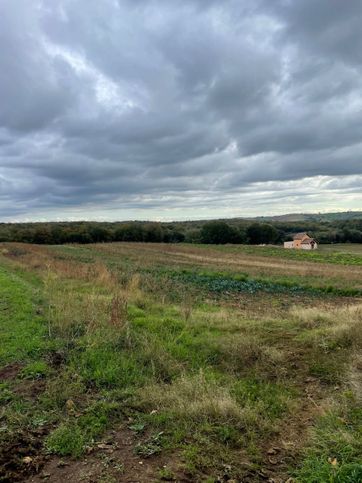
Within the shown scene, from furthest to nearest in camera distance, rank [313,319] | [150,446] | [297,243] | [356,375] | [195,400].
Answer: [297,243] → [313,319] → [356,375] → [195,400] → [150,446]

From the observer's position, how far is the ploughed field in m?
3.79

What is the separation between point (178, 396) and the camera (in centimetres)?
500

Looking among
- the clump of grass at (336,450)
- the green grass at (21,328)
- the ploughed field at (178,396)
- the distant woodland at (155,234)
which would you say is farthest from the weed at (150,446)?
the distant woodland at (155,234)

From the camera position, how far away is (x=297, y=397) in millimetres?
5359

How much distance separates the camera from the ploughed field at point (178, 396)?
3785 mm

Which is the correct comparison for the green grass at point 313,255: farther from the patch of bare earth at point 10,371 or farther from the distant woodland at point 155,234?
the patch of bare earth at point 10,371

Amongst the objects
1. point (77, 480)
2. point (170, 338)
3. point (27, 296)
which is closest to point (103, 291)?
point (27, 296)

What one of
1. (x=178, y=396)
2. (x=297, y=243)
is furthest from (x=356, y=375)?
(x=297, y=243)

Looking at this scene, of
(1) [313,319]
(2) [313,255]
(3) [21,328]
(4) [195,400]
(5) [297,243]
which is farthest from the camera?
(5) [297,243]

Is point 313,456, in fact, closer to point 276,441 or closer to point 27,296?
point 276,441

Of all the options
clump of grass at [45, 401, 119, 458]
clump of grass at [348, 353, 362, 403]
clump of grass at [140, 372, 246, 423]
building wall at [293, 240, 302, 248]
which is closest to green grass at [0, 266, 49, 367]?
clump of grass at [45, 401, 119, 458]

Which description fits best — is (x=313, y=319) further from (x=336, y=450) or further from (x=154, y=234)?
(x=154, y=234)

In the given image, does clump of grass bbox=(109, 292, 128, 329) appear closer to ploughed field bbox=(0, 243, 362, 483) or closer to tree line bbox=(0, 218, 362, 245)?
ploughed field bbox=(0, 243, 362, 483)

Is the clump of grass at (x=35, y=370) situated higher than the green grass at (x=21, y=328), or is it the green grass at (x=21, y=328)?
the green grass at (x=21, y=328)
